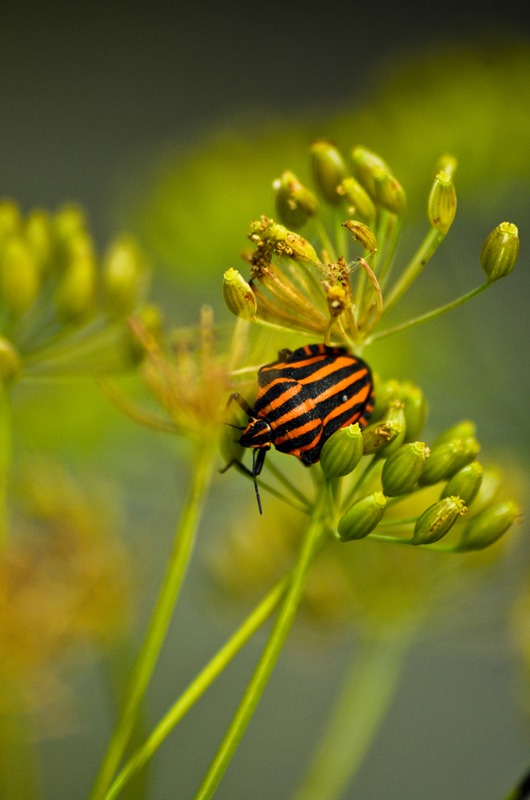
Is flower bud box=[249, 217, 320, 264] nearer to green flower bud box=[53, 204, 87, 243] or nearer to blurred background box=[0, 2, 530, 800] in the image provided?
green flower bud box=[53, 204, 87, 243]

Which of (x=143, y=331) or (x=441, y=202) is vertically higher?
(x=441, y=202)

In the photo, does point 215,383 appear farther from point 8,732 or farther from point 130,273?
point 8,732

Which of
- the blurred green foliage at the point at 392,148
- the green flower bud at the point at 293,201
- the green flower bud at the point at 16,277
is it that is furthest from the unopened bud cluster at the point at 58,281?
the blurred green foliage at the point at 392,148

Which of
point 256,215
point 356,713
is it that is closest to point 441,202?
point 356,713

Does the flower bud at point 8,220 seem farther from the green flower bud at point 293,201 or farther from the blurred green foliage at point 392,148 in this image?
the blurred green foliage at point 392,148

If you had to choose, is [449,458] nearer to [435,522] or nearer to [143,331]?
[435,522]

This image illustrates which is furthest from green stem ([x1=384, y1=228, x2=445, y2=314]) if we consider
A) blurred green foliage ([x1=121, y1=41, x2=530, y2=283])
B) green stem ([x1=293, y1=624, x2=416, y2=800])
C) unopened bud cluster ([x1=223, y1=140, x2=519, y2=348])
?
blurred green foliage ([x1=121, y1=41, x2=530, y2=283])

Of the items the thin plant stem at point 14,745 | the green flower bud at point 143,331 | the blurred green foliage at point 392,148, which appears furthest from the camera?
the blurred green foliage at point 392,148
